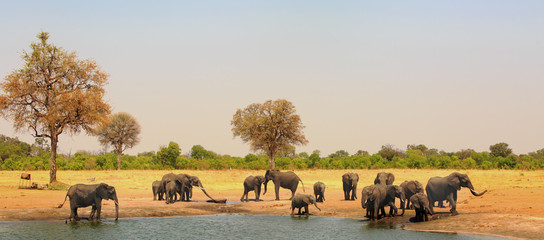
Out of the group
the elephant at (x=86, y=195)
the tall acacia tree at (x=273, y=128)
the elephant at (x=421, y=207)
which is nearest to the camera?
the elephant at (x=421, y=207)

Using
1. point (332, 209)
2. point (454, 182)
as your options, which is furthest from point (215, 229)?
point (454, 182)

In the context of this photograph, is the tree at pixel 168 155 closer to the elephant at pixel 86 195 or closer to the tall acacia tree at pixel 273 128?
the tall acacia tree at pixel 273 128

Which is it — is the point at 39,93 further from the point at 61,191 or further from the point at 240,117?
the point at 240,117

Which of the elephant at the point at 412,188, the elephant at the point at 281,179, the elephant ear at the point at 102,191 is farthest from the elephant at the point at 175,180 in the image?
the elephant at the point at 412,188

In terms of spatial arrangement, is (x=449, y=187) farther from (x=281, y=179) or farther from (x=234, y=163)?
(x=234, y=163)

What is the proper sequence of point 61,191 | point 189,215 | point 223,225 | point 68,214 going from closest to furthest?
1. point 223,225
2. point 68,214
3. point 189,215
4. point 61,191

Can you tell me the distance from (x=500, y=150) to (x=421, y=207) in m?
104

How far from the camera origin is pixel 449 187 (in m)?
25.9

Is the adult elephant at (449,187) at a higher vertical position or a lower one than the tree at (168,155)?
lower

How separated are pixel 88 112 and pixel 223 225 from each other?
81.1 feet

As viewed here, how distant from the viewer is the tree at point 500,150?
385 feet

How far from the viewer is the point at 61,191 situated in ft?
132

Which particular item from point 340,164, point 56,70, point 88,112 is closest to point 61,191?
point 88,112

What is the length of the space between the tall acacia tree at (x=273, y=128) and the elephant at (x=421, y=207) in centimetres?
5979
